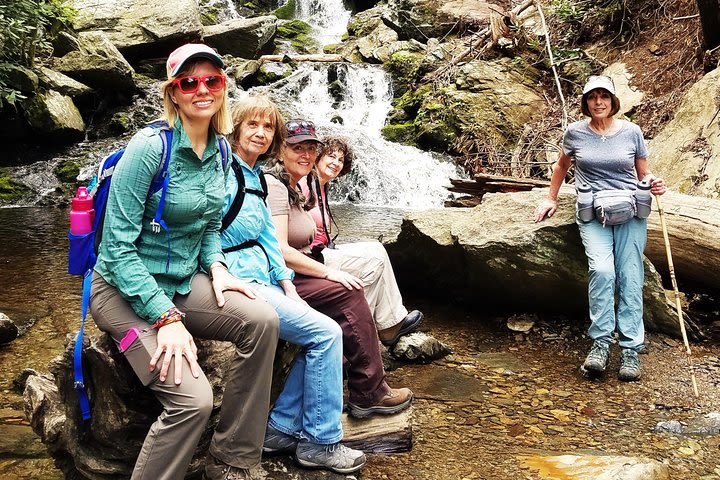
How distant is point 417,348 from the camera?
4.95 metres

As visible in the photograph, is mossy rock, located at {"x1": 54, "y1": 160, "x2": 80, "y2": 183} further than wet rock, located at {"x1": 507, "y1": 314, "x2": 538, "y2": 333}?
Yes

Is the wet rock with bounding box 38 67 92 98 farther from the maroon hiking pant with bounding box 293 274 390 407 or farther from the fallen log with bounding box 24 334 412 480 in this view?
the fallen log with bounding box 24 334 412 480

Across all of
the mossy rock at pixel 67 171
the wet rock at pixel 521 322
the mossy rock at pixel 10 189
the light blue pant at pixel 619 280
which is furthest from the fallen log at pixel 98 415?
the mossy rock at pixel 67 171

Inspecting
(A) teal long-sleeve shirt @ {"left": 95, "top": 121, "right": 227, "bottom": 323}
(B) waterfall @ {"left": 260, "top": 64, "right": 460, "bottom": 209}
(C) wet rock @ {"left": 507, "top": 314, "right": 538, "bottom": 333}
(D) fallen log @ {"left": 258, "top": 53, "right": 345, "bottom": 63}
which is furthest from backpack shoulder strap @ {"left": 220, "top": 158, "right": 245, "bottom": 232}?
(D) fallen log @ {"left": 258, "top": 53, "right": 345, "bottom": 63}

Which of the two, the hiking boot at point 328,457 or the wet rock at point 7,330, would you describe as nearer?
the hiking boot at point 328,457

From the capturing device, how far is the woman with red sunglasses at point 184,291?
8.04 feet

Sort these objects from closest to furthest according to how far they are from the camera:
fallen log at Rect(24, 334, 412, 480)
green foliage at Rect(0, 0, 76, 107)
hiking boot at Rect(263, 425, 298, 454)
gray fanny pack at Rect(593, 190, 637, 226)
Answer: fallen log at Rect(24, 334, 412, 480) → hiking boot at Rect(263, 425, 298, 454) → gray fanny pack at Rect(593, 190, 637, 226) → green foliage at Rect(0, 0, 76, 107)

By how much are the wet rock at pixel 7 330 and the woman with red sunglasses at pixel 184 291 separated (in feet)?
11.1

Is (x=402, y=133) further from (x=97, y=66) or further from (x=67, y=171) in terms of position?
(x=67, y=171)

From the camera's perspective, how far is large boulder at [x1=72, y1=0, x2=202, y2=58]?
18.4m

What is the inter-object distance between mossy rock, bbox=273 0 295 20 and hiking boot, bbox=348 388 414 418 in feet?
88.3

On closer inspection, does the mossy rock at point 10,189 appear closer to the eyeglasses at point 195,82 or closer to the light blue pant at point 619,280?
the eyeglasses at point 195,82

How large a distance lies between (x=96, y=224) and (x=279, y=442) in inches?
58.7

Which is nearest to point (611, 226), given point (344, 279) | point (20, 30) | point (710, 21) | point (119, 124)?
point (344, 279)
